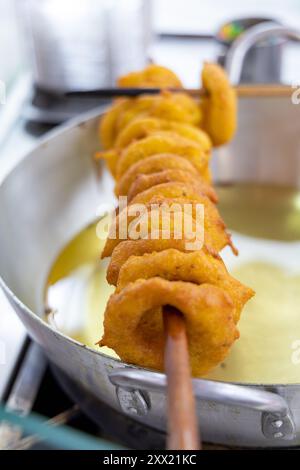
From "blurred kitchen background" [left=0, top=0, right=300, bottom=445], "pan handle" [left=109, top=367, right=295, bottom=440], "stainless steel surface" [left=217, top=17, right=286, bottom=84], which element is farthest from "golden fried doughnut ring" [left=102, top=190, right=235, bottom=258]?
"stainless steel surface" [left=217, top=17, right=286, bottom=84]

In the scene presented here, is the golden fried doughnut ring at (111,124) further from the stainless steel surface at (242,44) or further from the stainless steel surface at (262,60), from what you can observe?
the stainless steel surface at (262,60)

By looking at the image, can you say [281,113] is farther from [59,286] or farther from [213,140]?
[59,286]

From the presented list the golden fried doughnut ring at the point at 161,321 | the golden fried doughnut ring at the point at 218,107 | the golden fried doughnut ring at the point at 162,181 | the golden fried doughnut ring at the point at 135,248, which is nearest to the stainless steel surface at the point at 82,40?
the golden fried doughnut ring at the point at 218,107

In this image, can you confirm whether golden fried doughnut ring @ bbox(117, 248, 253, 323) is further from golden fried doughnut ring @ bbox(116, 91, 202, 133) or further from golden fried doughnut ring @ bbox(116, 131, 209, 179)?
golden fried doughnut ring @ bbox(116, 91, 202, 133)

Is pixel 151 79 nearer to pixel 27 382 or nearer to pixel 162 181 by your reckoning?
pixel 162 181

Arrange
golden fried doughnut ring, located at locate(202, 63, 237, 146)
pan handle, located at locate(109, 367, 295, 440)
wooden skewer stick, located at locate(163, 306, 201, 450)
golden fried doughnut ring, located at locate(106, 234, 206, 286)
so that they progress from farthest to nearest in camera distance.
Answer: golden fried doughnut ring, located at locate(202, 63, 237, 146) < golden fried doughnut ring, located at locate(106, 234, 206, 286) < pan handle, located at locate(109, 367, 295, 440) < wooden skewer stick, located at locate(163, 306, 201, 450)

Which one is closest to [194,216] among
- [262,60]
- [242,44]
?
[242,44]
